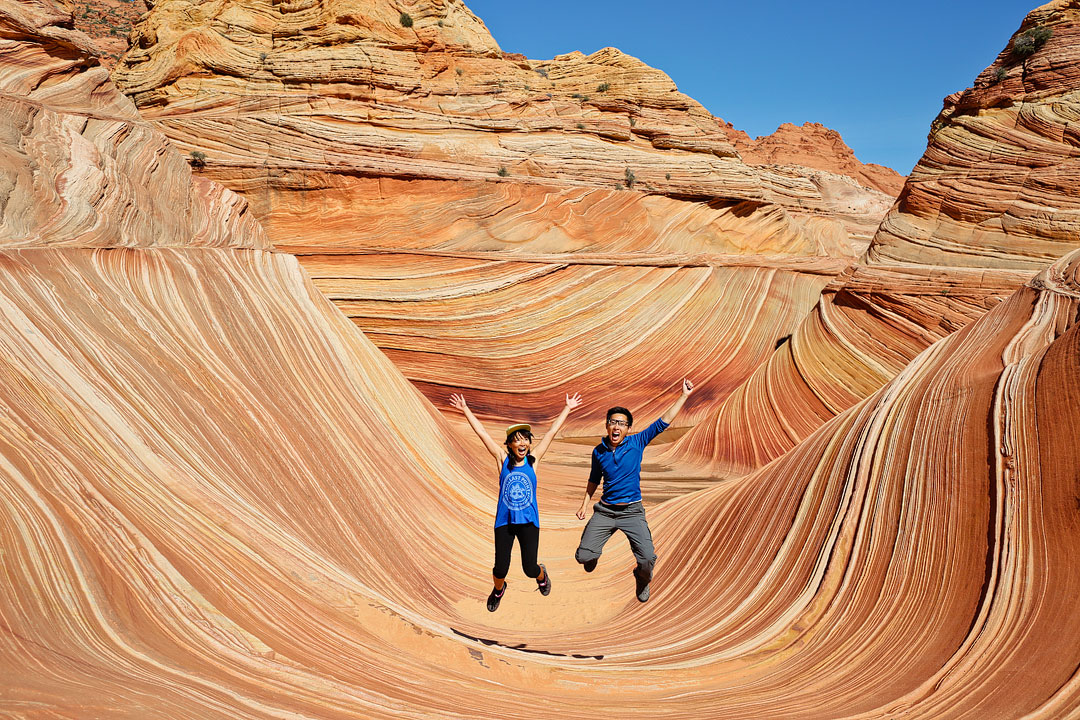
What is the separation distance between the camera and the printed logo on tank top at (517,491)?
3.98 m

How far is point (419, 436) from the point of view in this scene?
27.6 feet

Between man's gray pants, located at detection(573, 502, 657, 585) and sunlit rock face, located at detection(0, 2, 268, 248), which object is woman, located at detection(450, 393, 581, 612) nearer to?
man's gray pants, located at detection(573, 502, 657, 585)

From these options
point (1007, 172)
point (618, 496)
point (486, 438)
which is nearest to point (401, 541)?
point (618, 496)

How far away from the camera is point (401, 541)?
6363 mm

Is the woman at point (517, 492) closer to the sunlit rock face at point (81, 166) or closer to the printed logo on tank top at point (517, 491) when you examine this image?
the printed logo on tank top at point (517, 491)

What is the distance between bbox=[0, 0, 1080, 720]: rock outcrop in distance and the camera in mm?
3328

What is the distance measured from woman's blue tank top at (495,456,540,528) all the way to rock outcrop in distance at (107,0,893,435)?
10.9 metres

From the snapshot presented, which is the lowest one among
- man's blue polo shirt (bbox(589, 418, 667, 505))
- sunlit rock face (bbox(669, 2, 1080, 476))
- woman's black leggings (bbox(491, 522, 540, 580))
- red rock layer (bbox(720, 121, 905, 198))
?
woman's black leggings (bbox(491, 522, 540, 580))

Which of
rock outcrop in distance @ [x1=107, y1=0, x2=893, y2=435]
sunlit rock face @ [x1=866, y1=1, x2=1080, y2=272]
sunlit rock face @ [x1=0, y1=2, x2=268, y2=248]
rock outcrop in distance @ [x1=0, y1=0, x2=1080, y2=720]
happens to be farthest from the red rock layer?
rock outcrop in distance @ [x1=0, y1=0, x2=1080, y2=720]

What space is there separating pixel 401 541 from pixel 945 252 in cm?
1057

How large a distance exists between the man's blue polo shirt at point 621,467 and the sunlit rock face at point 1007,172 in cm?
998

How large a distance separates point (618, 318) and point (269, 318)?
30.6ft

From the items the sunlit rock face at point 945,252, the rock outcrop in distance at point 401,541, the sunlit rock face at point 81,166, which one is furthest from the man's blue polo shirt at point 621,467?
the sunlit rock face at point 945,252

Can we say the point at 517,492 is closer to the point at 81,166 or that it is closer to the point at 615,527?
the point at 615,527
